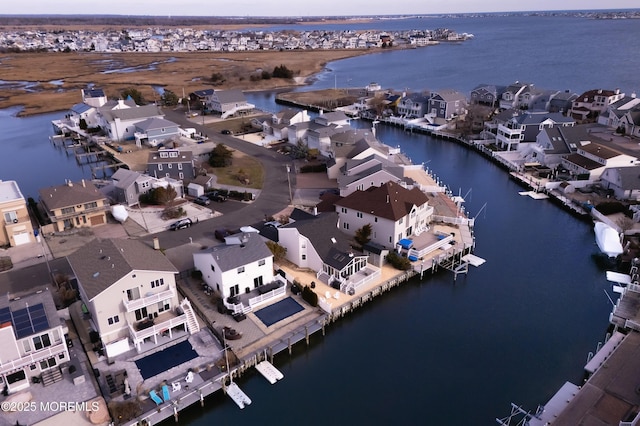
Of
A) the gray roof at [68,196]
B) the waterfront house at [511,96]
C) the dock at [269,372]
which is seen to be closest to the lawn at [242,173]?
the gray roof at [68,196]

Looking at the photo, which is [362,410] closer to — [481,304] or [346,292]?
[346,292]

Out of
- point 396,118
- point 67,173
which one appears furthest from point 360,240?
point 396,118

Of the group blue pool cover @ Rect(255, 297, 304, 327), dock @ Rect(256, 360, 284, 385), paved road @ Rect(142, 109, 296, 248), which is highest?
paved road @ Rect(142, 109, 296, 248)

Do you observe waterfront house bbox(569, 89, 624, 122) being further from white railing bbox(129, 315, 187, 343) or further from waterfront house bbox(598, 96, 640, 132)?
white railing bbox(129, 315, 187, 343)

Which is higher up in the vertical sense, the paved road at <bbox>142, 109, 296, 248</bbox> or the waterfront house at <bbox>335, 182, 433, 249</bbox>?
the waterfront house at <bbox>335, 182, 433, 249</bbox>

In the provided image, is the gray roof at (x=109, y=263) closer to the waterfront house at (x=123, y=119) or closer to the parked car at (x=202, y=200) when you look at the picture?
the parked car at (x=202, y=200)

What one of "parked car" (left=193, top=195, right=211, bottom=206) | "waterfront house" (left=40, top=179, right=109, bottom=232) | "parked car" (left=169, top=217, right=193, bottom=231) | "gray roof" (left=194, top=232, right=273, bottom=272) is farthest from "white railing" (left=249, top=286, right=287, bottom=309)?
"waterfront house" (left=40, top=179, right=109, bottom=232)
